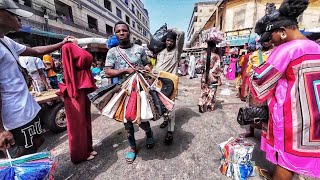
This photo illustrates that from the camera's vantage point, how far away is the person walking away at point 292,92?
1348mm

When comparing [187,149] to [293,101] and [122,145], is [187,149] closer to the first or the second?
[122,145]

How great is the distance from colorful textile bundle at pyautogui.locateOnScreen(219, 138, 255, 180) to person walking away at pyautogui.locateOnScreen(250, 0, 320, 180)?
460 mm

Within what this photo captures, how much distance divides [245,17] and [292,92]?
19.9 m

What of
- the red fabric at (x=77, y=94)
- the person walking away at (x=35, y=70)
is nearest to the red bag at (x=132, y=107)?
the red fabric at (x=77, y=94)

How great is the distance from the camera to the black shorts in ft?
5.18

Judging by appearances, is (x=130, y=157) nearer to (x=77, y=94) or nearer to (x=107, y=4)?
(x=77, y=94)

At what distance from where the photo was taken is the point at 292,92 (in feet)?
4.56

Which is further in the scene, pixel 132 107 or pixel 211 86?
pixel 211 86

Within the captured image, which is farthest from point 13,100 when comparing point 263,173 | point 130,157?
point 263,173

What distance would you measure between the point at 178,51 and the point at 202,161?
212cm

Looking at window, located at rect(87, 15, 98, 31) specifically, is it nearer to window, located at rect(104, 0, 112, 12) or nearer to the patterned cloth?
window, located at rect(104, 0, 112, 12)

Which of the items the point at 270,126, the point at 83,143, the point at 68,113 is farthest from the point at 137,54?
the point at 270,126

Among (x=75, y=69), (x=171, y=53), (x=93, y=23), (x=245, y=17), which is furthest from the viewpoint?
(x=93, y=23)

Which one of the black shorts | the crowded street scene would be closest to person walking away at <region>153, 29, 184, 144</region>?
the crowded street scene
